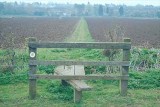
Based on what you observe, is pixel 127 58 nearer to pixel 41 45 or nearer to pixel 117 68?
pixel 41 45

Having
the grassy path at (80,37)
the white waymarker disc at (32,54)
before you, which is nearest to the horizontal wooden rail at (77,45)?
the white waymarker disc at (32,54)

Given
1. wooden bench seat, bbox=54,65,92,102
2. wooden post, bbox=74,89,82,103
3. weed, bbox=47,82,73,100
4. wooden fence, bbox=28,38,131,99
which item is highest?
wooden fence, bbox=28,38,131,99

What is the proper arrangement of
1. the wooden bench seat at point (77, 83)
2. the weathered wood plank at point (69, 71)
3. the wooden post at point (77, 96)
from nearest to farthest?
1. the wooden bench seat at point (77, 83)
2. the wooden post at point (77, 96)
3. the weathered wood plank at point (69, 71)

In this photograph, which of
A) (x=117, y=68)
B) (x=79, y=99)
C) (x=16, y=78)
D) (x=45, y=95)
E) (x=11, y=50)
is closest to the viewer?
(x=79, y=99)

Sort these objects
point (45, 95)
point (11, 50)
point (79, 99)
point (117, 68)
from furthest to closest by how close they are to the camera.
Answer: point (11, 50), point (117, 68), point (45, 95), point (79, 99)

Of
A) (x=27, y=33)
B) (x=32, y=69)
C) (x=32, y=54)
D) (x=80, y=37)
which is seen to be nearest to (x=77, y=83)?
(x=32, y=69)

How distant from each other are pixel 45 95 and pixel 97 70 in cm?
334

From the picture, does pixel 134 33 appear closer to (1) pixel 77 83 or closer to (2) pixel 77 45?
(2) pixel 77 45

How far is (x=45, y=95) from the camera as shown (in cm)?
862

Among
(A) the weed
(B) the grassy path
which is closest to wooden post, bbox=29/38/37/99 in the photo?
(A) the weed

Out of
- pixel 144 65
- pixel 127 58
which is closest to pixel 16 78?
pixel 127 58

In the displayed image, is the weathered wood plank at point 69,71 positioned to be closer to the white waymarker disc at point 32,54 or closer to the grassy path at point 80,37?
the white waymarker disc at point 32,54

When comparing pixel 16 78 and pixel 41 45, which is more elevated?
pixel 41 45

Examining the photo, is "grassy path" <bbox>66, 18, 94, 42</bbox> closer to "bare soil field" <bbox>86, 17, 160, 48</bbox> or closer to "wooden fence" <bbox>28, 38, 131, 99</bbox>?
"bare soil field" <bbox>86, 17, 160, 48</bbox>
